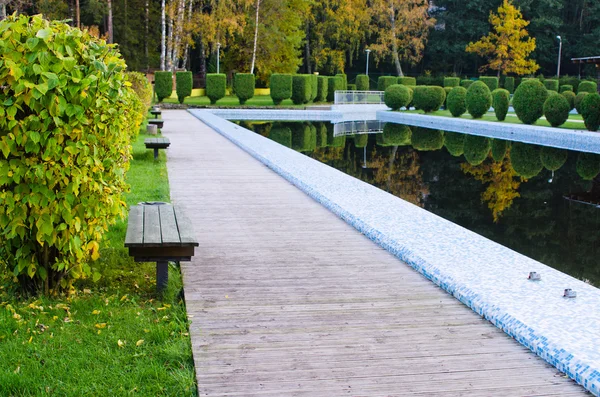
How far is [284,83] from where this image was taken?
3394 cm

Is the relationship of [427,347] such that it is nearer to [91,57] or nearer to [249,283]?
[249,283]

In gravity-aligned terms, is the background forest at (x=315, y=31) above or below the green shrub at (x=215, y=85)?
above

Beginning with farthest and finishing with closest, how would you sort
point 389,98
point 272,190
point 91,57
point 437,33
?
point 437,33, point 389,98, point 272,190, point 91,57

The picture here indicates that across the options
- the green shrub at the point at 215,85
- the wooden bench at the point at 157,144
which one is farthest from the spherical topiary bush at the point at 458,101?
the wooden bench at the point at 157,144

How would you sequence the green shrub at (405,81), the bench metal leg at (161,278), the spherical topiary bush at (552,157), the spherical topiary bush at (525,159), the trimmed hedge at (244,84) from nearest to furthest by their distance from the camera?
the bench metal leg at (161,278)
the spherical topiary bush at (525,159)
the spherical topiary bush at (552,157)
the trimmed hedge at (244,84)
the green shrub at (405,81)

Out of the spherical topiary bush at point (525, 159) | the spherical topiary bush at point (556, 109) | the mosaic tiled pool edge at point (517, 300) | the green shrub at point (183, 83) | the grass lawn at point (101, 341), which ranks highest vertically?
the green shrub at point (183, 83)

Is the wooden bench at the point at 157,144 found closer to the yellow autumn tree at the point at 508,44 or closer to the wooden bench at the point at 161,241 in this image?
the wooden bench at the point at 161,241

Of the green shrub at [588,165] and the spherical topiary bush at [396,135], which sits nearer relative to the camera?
the green shrub at [588,165]

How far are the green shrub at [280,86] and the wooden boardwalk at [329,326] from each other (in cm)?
2756

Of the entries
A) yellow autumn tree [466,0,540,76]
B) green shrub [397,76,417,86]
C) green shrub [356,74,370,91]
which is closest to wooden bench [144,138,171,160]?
green shrub [356,74,370,91]

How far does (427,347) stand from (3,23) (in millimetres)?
2954

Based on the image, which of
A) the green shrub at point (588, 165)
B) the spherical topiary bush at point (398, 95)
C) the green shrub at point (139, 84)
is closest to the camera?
the green shrub at point (588, 165)

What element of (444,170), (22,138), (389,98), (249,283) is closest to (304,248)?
(249,283)

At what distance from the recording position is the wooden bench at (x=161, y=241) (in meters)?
4.33
